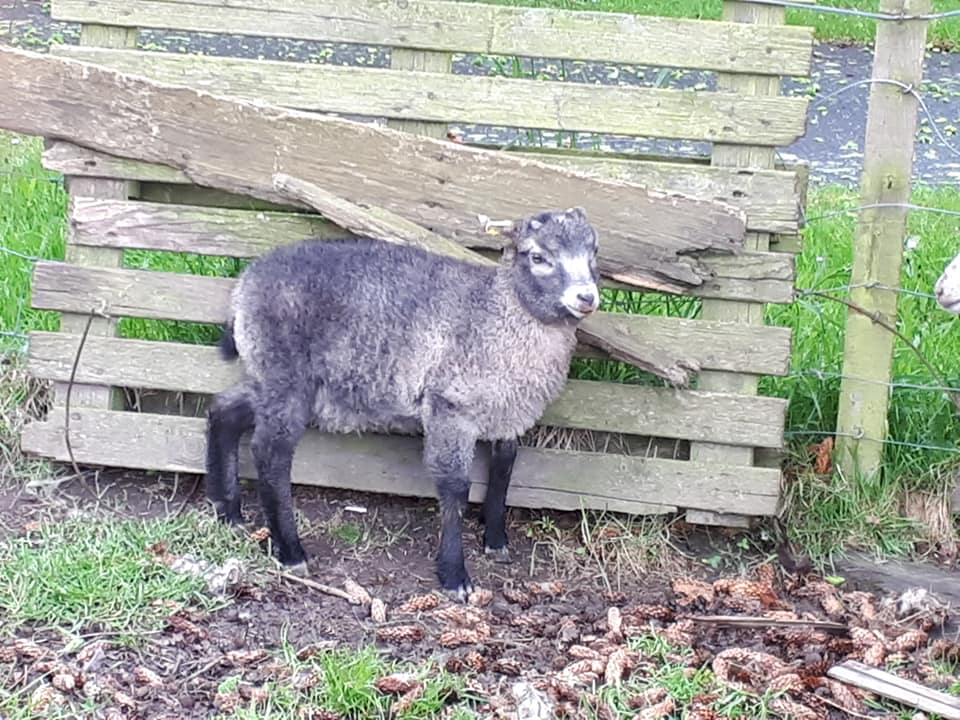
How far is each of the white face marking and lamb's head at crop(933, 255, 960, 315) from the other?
3.57 feet

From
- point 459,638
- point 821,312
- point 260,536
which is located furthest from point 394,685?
point 821,312

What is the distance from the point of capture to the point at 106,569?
4.66m

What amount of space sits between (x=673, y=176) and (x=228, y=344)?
66.9 inches

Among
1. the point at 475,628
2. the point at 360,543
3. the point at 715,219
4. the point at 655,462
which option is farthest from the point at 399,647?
the point at 715,219

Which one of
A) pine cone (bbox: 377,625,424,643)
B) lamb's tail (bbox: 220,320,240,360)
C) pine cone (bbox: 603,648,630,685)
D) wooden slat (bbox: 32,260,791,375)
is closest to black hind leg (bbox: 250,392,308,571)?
lamb's tail (bbox: 220,320,240,360)

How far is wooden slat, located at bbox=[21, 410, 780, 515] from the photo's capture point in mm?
5289

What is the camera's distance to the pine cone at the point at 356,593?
15.6 ft

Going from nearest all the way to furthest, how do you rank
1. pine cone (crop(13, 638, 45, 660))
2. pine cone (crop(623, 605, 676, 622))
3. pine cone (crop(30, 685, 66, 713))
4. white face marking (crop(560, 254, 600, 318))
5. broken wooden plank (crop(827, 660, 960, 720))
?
pine cone (crop(30, 685, 66, 713)), broken wooden plank (crop(827, 660, 960, 720)), pine cone (crop(13, 638, 45, 660)), white face marking (crop(560, 254, 600, 318)), pine cone (crop(623, 605, 676, 622))

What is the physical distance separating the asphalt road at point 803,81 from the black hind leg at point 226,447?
3709 mm

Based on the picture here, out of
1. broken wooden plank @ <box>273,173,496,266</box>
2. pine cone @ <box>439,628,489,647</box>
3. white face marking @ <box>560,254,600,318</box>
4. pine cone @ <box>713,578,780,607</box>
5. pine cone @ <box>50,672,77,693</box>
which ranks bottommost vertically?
pine cone @ <box>50,672,77,693</box>

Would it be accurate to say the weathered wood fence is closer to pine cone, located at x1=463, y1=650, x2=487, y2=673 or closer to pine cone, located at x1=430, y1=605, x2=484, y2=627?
pine cone, located at x1=430, y1=605, x2=484, y2=627

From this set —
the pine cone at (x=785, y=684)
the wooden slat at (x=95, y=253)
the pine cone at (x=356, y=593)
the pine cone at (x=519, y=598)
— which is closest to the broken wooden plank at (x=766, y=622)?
the pine cone at (x=785, y=684)

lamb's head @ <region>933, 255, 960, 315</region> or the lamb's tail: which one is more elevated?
lamb's head @ <region>933, 255, 960, 315</region>

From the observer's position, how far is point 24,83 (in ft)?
16.8
